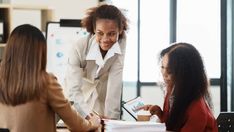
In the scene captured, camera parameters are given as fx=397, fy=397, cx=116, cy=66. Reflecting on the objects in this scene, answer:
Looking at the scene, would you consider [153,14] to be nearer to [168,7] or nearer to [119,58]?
[168,7]

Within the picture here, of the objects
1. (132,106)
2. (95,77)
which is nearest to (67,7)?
(95,77)

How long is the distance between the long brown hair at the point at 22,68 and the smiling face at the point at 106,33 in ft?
2.00

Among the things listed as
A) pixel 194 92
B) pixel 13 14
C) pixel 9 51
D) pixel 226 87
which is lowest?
pixel 226 87

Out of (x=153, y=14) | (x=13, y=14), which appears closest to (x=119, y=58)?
(x=13, y=14)

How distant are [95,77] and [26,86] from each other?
0.78 metres

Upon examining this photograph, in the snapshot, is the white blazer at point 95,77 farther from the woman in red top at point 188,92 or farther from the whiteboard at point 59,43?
the whiteboard at point 59,43

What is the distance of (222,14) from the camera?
3.86 meters

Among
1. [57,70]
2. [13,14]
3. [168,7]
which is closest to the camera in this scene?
[13,14]

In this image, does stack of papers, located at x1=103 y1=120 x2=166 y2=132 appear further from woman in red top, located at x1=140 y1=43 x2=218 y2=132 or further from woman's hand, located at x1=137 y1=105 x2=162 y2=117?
woman's hand, located at x1=137 y1=105 x2=162 y2=117

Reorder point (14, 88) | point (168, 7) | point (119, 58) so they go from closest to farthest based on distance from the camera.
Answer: point (14, 88)
point (119, 58)
point (168, 7)

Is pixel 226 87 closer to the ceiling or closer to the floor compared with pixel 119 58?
closer to the floor

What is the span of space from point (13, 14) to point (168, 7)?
2342 millimetres

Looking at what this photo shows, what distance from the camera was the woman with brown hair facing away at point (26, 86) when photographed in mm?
1468

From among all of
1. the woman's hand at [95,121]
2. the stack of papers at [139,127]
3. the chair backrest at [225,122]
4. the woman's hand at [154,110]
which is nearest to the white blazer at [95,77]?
the woman's hand at [95,121]
